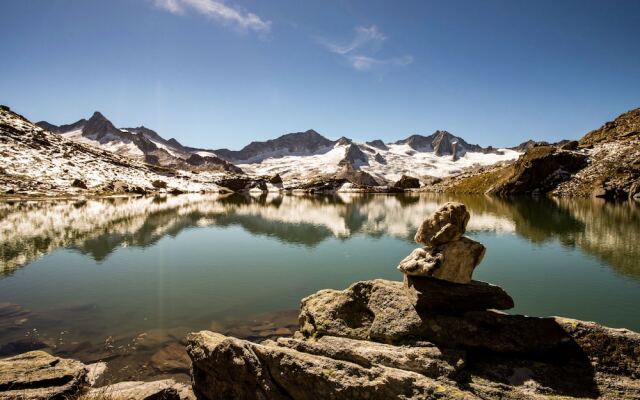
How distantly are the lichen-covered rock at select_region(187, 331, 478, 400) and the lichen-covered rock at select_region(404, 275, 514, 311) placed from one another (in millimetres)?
3796

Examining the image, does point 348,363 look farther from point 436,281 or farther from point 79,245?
point 79,245

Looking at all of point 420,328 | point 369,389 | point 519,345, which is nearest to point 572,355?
point 519,345

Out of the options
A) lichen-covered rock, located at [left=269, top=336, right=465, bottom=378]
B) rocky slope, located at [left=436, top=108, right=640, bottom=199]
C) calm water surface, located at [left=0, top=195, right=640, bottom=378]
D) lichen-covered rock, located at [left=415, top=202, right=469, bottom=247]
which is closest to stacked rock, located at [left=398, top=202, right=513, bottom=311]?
lichen-covered rock, located at [left=415, top=202, right=469, bottom=247]

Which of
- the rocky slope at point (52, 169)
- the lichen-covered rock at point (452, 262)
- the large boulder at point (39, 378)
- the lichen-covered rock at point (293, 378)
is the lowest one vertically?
the large boulder at point (39, 378)

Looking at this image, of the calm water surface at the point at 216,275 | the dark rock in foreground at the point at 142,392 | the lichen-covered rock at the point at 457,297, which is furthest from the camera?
the calm water surface at the point at 216,275

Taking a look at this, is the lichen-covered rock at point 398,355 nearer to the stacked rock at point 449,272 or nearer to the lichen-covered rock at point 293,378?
the lichen-covered rock at point 293,378

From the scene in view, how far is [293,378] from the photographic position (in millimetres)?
11336

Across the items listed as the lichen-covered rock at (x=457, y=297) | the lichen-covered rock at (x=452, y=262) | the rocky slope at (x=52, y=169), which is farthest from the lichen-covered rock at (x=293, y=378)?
the rocky slope at (x=52, y=169)

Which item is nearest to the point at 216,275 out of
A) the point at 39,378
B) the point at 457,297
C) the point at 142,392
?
the point at 39,378

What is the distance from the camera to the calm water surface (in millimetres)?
21344

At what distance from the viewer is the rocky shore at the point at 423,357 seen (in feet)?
36.2

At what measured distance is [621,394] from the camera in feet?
35.3

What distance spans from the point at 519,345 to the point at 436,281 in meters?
3.55

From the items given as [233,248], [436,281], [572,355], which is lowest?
[233,248]
